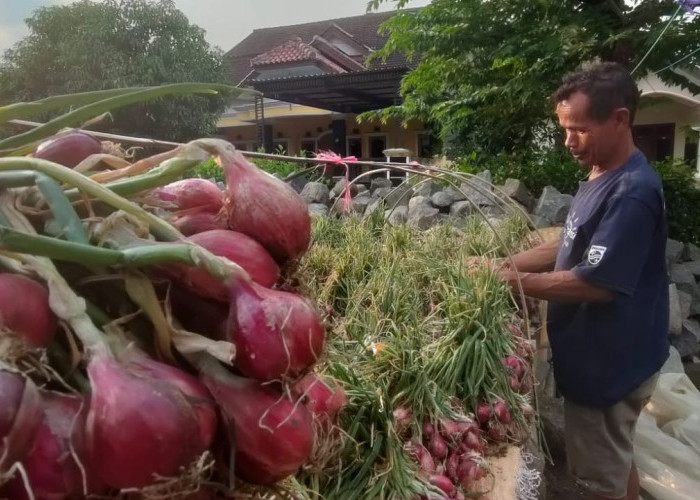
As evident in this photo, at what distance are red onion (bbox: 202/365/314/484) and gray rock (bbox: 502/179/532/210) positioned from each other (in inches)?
253

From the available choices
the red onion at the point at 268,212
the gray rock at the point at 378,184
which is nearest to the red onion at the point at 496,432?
the red onion at the point at 268,212

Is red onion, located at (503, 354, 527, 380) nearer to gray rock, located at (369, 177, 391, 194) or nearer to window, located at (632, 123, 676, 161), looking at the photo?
gray rock, located at (369, 177, 391, 194)

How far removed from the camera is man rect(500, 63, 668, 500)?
2133mm

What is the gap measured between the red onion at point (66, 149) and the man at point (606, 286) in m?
1.62

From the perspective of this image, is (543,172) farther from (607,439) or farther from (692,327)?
(607,439)

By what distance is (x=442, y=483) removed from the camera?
61.6 inches

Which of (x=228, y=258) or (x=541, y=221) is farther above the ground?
(x=228, y=258)

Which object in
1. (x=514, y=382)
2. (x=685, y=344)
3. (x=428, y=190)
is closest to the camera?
(x=514, y=382)

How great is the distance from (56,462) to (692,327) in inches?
289

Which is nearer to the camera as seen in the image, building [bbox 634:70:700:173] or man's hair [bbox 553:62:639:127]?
man's hair [bbox 553:62:639:127]

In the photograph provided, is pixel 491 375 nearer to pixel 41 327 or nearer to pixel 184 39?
pixel 41 327

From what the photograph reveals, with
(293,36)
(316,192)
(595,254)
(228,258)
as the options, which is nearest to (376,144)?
(293,36)

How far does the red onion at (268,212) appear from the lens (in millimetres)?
707

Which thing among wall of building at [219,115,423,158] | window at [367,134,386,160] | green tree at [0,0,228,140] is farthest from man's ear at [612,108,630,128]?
window at [367,134,386,160]
